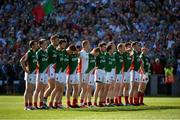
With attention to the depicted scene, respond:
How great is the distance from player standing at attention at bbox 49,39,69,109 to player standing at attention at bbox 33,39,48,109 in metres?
0.44

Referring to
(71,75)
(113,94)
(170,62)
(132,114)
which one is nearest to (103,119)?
(132,114)

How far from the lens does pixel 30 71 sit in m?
26.2

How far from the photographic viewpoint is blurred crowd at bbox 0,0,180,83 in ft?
138

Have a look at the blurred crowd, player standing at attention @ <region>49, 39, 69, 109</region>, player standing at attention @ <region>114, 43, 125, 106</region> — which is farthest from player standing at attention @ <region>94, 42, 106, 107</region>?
the blurred crowd

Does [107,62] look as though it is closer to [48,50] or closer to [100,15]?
[48,50]

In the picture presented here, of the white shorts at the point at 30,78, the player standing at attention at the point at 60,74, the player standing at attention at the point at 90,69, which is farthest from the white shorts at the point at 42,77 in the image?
the player standing at attention at the point at 90,69

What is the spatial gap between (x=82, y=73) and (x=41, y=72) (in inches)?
76.3

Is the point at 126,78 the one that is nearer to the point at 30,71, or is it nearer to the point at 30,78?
the point at 30,71

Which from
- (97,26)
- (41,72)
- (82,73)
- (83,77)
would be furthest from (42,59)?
(97,26)

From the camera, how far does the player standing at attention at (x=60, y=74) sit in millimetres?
26438

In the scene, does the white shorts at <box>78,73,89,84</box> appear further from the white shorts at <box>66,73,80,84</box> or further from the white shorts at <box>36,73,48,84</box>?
the white shorts at <box>36,73,48,84</box>

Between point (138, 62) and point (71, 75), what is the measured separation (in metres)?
3.70

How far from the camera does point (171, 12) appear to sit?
4500 centimetres

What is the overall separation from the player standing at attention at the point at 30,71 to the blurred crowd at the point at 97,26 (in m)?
15.2
